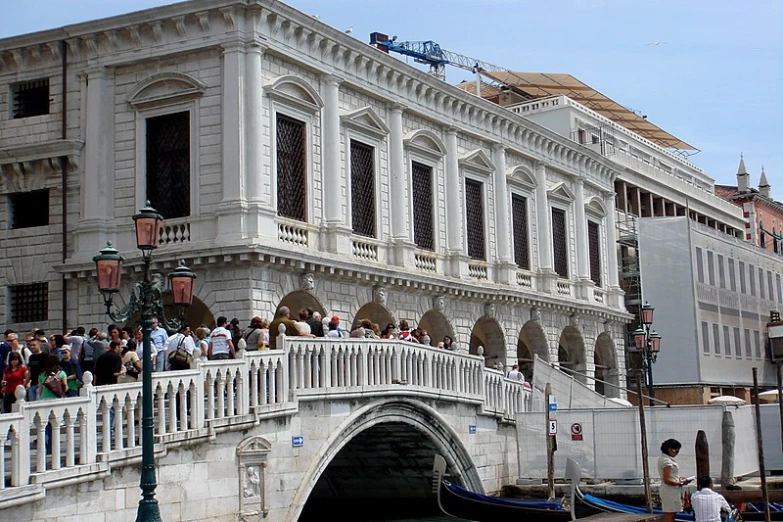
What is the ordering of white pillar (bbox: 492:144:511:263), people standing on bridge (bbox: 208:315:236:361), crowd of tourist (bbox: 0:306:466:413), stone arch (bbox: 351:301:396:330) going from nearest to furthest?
crowd of tourist (bbox: 0:306:466:413)
people standing on bridge (bbox: 208:315:236:361)
stone arch (bbox: 351:301:396:330)
white pillar (bbox: 492:144:511:263)

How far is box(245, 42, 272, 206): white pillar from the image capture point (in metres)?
22.3

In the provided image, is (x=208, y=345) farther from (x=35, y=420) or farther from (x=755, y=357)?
(x=755, y=357)

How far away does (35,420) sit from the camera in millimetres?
11953

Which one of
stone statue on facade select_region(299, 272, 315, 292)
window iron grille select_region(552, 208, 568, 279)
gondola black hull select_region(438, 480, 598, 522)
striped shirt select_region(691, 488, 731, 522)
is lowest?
gondola black hull select_region(438, 480, 598, 522)

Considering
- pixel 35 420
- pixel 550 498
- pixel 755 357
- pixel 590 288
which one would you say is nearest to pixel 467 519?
pixel 550 498

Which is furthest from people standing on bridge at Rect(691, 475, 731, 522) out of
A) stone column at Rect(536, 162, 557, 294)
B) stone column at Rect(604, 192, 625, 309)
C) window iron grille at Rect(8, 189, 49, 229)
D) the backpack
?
stone column at Rect(604, 192, 625, 309)

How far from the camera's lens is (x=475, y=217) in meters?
30.7

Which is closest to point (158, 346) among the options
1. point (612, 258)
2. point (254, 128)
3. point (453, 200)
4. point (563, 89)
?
point (254, 128)

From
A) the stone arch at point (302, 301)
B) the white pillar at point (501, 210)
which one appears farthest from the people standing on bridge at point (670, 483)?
the white pillar at point (501, 210)

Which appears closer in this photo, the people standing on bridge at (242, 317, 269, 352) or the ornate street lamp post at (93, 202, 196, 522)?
the ornate street lamp post at (93, 202, 196, 522)

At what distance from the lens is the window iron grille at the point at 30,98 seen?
24625 millimetres

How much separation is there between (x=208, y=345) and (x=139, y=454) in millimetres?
3346

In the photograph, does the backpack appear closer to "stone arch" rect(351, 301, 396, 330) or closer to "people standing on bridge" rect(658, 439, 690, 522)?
"people standing on bridge" rect(658, 439, 690, 522)

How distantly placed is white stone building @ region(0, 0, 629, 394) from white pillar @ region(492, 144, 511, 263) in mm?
2343
